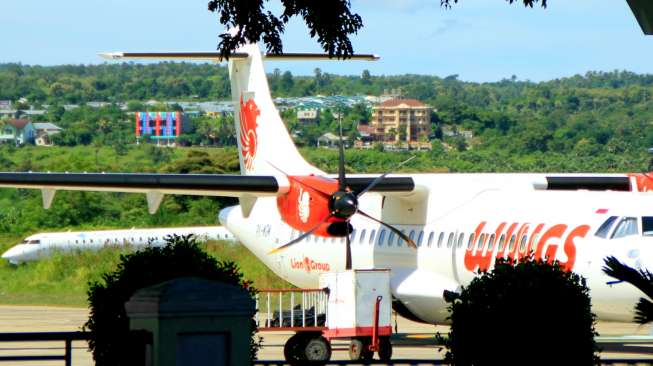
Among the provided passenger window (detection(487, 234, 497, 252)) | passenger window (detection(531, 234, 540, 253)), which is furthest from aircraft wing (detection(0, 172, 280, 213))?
passenger window (detection(531, 234, 540, 253))

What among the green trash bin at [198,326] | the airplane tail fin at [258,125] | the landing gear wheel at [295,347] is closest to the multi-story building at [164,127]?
the airplane tail fin at [258,125]

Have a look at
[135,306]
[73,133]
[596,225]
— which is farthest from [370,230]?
[73,133]

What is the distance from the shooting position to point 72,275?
37.3 m

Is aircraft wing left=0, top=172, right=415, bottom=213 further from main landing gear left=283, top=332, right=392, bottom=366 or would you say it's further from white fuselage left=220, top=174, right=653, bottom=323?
main landing gear left=283, top=332, right=392, bottom=366

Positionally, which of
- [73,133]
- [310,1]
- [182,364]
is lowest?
[73,133]

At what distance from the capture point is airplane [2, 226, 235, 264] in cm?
4462

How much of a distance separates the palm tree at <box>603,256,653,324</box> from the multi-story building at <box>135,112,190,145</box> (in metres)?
123

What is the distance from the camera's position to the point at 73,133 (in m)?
123

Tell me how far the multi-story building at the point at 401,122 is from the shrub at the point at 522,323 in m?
100

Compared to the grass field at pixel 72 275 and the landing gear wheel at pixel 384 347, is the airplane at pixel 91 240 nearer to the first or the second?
the grass field at pixel 72 275

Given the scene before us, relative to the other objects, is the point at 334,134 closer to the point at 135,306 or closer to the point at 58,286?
the point at 58,286

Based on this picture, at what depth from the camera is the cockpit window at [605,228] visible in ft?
53.3

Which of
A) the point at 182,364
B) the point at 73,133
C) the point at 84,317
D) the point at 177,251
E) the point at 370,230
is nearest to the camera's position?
the point at 182,364

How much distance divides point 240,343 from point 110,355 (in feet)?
7.16
